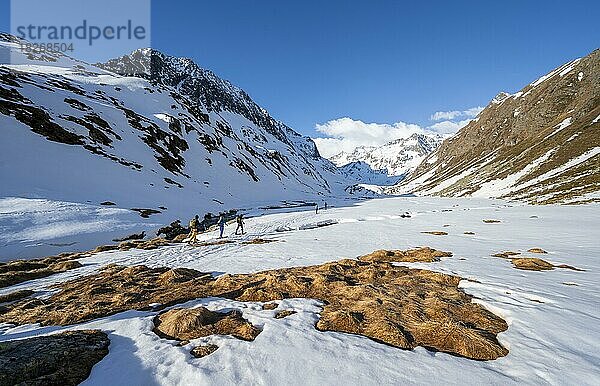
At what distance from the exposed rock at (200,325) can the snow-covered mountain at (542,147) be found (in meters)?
63.8

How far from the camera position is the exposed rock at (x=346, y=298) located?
7320 mm

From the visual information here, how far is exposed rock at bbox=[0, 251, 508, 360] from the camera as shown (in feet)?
24.0

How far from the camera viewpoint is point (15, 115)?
4275cm

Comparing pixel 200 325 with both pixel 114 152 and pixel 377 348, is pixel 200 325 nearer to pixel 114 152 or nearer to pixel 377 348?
pixel 377 348

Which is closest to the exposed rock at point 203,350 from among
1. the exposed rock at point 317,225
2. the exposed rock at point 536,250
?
the exposed rock at point 536,250

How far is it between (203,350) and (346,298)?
5497 mm

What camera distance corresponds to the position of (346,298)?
10445 mm

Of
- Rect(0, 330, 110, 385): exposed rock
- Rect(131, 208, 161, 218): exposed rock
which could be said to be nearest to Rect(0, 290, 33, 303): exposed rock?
Rect(0, 330, 110, 385): exposed rock

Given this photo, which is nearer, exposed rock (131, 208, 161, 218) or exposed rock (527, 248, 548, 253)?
exposed rock (527, 248, 548, 253)

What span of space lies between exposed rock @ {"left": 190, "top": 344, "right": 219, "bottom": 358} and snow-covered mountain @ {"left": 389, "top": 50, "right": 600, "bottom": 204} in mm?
64863

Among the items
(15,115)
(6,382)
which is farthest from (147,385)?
(15,115)

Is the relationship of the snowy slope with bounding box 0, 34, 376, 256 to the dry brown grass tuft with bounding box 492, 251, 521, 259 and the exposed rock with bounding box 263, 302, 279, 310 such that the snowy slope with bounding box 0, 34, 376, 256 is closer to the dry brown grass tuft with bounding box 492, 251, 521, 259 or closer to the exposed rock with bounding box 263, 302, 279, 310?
the exposed rock with bounding box 263, 302, 279, 310

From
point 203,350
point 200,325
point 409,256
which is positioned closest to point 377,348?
point 203,350

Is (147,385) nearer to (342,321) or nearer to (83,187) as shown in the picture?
(342,321)
